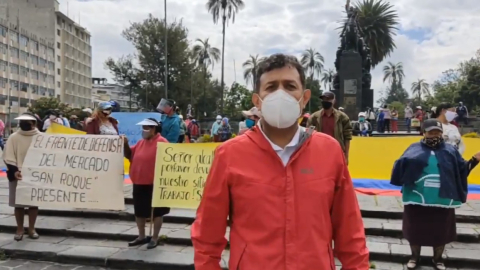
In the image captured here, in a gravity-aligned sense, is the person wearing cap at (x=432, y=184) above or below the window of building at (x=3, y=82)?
below

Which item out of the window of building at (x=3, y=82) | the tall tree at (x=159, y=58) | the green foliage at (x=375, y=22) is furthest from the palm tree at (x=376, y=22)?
the window of building at (x=3, y=82)

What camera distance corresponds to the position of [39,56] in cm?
7988

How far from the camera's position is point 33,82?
78062 mm

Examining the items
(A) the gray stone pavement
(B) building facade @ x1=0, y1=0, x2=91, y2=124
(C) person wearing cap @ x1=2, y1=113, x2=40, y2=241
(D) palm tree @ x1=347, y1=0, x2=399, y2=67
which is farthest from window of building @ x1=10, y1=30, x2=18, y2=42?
(A) the gray stone pavement

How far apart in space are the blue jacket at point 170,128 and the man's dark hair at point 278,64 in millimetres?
5625

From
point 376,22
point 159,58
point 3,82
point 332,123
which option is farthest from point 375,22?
point 3,82

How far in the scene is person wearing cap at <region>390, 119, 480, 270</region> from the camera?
477cm

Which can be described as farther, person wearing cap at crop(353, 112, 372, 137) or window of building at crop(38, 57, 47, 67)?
window of building at crop(38, 57, 47, 67)

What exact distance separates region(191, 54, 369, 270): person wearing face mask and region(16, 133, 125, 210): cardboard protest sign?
4793 mm

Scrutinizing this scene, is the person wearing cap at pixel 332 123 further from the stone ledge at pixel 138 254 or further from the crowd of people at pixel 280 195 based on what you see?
the crowd of people at pixel 280 195

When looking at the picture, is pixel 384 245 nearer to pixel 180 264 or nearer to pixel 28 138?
pixel 180 264

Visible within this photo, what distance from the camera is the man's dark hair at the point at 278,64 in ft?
6.47

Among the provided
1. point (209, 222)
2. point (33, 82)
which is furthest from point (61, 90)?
point (209, 222)

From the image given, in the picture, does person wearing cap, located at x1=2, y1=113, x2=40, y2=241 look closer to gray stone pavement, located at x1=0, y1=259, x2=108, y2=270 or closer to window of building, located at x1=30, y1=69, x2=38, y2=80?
gray stone pavement, located at x1=0, y1=259, x2=108, y2=270
